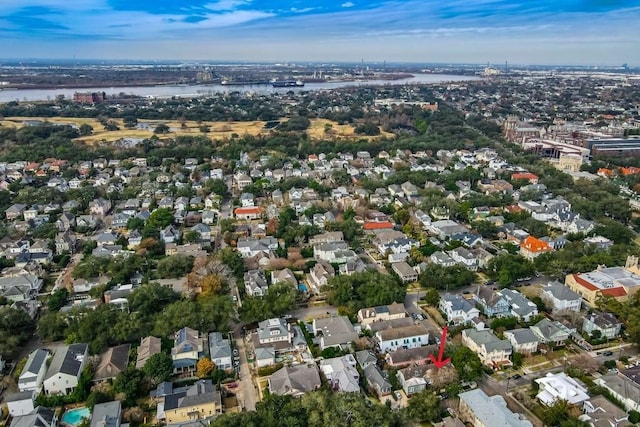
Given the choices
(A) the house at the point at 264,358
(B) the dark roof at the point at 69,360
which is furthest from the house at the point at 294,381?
(B) the dark roof at the point at 69,360

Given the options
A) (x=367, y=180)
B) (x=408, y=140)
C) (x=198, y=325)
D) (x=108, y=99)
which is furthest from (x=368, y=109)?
(x=198, y=325)

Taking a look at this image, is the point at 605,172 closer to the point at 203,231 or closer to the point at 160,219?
the point at 203,231

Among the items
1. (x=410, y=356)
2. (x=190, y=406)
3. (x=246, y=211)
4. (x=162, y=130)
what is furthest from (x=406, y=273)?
(x=162, y=130)

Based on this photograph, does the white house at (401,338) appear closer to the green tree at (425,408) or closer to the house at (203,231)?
the green tree at (425,408)

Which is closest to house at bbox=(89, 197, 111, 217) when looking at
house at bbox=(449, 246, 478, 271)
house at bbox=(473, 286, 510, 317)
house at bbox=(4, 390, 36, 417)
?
house at bbox=(4, 390, 36, 417)

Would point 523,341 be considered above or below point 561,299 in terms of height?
below

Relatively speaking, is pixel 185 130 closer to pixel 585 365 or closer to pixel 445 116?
pixel 445 116

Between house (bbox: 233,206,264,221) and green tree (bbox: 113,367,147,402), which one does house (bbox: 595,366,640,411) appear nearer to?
green tree (bbox: 113,367,147,402)
